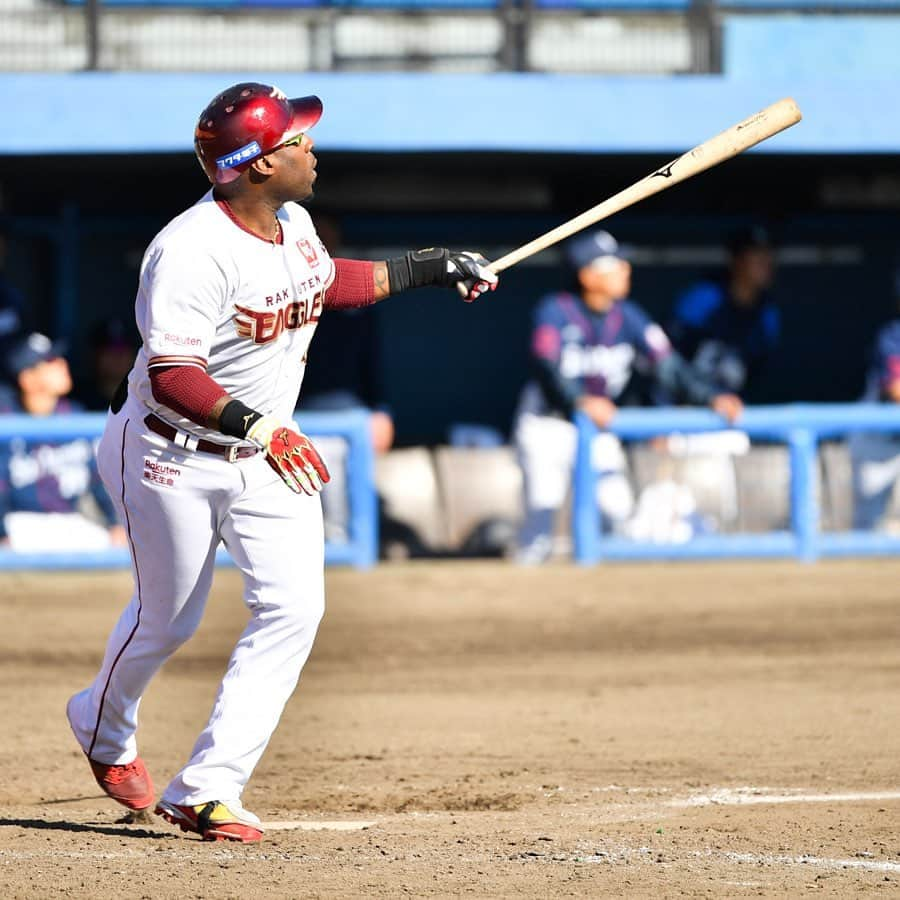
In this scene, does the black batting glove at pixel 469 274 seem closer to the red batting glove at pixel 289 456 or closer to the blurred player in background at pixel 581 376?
the red batting glove at pixel 289 456

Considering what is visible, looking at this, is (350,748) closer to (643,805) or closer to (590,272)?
(643,805)

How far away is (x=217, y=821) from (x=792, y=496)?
6.17 meters

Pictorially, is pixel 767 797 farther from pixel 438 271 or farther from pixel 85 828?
pixel 85 828

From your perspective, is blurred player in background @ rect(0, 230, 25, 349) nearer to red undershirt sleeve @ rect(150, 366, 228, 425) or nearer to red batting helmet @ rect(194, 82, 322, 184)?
red batting helmet @ rect(194, 82, 322, 184)

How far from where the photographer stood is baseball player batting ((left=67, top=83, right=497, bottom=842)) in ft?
14.3

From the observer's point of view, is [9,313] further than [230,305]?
Yes

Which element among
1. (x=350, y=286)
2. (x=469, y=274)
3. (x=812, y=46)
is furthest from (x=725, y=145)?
(x=812, y=46)

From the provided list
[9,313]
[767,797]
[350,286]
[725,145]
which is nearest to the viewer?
[350,286]

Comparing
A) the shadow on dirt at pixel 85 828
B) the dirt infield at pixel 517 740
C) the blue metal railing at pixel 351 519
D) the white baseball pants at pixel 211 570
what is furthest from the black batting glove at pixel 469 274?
the blue metal railing at pixel 351 519

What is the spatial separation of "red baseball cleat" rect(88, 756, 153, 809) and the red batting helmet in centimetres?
158

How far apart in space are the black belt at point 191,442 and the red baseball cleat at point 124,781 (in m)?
0.92

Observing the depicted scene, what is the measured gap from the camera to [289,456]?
13.6ft

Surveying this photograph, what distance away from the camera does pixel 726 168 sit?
38.9ft

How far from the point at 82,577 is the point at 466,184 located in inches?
163
